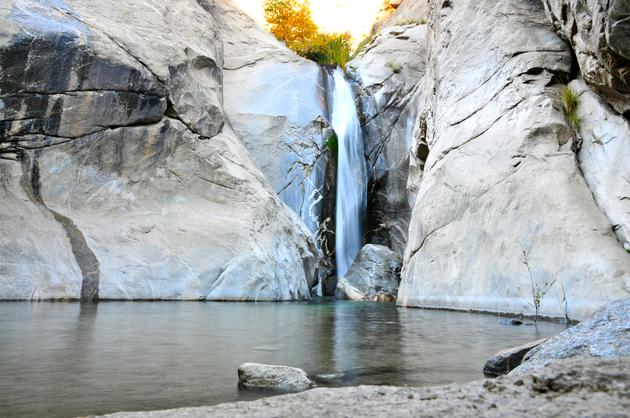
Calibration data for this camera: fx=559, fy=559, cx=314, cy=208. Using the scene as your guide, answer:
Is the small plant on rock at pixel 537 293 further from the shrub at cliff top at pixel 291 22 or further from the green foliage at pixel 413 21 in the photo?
the shrub at cliff top at pixel 291 22

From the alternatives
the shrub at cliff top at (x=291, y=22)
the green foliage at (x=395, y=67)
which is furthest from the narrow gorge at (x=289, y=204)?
the shrub at cliff top at (x=291, y=22)

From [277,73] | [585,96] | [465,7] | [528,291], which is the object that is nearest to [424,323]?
[528,291]

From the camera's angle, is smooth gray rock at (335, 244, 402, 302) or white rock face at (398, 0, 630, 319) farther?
smooth gray rock at (335, 244, 402, 302)

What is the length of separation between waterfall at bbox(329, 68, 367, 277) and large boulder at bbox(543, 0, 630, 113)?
9790 millimetres

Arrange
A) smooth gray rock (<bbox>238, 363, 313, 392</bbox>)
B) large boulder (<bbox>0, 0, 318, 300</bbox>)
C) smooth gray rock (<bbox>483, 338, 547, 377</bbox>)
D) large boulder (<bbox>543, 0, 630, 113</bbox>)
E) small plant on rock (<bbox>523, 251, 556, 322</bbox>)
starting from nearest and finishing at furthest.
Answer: smooth gray rock (<bbox>238, 363, 313, 392</bbox>)
smooth gray rock (<bbox>483, 338, 547, 377</bbox>)
large boulder (<bbox>543, 0, 630, 113</bbox>)
small plant on rock (<bbox>523, 251, 556, 322</bbox>)
large boulder (<bbox>0, 0, 318, 300</bbox>)

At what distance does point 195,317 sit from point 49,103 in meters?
7.74

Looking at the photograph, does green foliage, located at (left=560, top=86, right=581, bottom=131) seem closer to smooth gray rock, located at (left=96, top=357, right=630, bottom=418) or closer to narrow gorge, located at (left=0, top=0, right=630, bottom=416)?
narrow gorge, located at (left=0, top=0, right=630, bottom=416)

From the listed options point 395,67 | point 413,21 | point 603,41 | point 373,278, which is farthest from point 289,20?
point 603,41

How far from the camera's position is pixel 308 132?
19.5 metres

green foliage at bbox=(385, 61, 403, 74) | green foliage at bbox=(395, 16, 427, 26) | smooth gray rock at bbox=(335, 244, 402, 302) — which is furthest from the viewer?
green foliage at bbox=(395, 16, 427, 26)

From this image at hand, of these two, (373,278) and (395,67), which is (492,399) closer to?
(373,278)

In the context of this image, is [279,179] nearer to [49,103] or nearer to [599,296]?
[49,103]

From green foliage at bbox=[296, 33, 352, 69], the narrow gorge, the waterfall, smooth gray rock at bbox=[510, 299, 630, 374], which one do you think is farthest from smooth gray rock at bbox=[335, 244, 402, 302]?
smooth gray rock at bbox=[510, 299, 630, 374]

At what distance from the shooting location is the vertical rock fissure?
11237 mm
